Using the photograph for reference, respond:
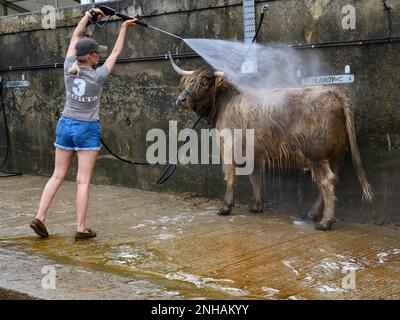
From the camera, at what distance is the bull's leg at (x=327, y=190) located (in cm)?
651

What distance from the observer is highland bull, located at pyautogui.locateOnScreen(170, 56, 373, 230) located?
21.2 ft

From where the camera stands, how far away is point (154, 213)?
24.8 feet

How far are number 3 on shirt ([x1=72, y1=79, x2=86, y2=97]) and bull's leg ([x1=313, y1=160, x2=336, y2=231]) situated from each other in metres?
2.49

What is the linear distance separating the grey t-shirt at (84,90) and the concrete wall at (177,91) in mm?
2169

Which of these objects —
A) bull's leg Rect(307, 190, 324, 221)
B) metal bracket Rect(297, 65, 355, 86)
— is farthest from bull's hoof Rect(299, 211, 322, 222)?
metal bracket Rect(297, 65, 355, 86)

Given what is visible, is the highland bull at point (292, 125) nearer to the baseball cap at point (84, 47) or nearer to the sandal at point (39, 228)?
the baseball cap at point (84, 47)

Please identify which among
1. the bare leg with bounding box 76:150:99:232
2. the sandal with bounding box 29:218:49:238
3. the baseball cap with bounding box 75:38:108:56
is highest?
the baseball cap with bounding box 75:38:108:56

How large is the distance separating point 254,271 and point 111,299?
1.38 metres

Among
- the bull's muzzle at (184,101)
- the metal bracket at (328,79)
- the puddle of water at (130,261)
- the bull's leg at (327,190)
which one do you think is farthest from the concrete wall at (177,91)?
the puddle of water at (130,261)

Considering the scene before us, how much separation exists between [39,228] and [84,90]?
56.7 inches

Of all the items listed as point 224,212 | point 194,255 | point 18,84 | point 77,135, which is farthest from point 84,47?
point 18,84

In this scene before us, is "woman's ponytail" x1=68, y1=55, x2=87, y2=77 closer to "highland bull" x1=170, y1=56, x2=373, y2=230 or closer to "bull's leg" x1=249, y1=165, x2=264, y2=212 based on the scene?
"highland bull" x1=170, y1=56, x2=373, y2=230
